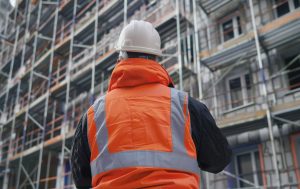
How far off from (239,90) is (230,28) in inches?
60.2

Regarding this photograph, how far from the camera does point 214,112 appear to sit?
22.1ft

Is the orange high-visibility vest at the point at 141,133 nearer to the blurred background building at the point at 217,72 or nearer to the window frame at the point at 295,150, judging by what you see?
the blurred background building at the point at 217,72

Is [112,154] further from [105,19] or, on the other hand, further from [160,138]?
[105,19]

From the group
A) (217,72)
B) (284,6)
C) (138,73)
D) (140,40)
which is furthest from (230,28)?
(138,73)

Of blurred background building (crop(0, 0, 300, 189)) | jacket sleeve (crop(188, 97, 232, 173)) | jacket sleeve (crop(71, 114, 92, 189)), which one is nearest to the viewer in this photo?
jacket sleeve (crop(188, 97, 232, 173))

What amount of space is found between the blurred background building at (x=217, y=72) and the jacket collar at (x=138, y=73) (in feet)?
13.5

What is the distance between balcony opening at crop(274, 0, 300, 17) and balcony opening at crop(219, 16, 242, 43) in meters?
0.86

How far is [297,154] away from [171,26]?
3.89 meters

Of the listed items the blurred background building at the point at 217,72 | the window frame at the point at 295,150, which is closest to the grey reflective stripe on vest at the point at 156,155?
the blurred background building at the point at 217,72

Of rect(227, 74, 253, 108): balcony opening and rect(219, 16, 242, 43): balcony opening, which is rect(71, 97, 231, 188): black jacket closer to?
rect(227, 74, 253, 108): balcony opening

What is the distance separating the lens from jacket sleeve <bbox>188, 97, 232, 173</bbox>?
133 centimetres

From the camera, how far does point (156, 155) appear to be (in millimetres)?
1178

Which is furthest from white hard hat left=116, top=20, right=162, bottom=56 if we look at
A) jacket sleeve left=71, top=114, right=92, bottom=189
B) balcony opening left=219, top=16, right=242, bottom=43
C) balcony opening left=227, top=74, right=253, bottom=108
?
balcony opening left=219, top=16, right=242, bottom=43

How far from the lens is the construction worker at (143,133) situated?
46.0 inches
